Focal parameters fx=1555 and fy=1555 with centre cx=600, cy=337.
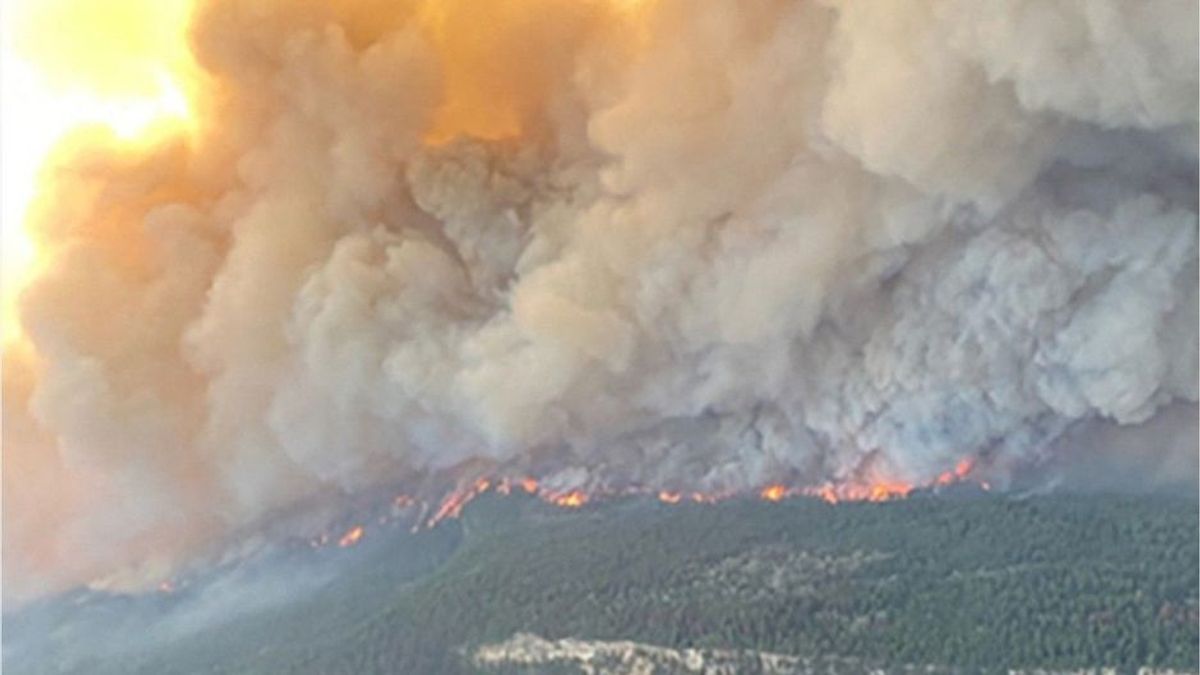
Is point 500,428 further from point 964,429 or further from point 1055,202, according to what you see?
point 1055,202

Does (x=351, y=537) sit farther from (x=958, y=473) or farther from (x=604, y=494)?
(x=958, y=473)

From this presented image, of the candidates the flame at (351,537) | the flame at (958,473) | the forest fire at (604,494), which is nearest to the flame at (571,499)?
the forest fire at (604,494)

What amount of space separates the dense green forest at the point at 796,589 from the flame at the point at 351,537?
2.92m

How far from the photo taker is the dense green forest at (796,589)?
17422 millimetres

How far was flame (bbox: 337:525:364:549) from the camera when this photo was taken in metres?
29.0

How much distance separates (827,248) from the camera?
74.0 feet

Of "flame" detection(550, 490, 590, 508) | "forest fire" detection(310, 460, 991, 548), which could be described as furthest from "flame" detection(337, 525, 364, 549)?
"flame" detection(550, 490, 590, 508)

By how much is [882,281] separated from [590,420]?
5.90 m

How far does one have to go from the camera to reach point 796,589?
1969 centimetres

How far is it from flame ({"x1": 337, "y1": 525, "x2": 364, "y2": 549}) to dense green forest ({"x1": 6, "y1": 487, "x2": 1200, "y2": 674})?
2.92 m

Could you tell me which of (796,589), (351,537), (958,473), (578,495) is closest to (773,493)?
(958,473)

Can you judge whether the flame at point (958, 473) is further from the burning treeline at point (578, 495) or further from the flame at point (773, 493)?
the flame at point (773, 493)

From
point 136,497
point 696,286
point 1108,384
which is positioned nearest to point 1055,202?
point 1108,384

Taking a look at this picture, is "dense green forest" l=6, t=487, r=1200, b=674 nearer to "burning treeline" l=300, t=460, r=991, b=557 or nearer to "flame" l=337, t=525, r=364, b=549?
"burning treeline" l=300, t=460, r=991, b=557
